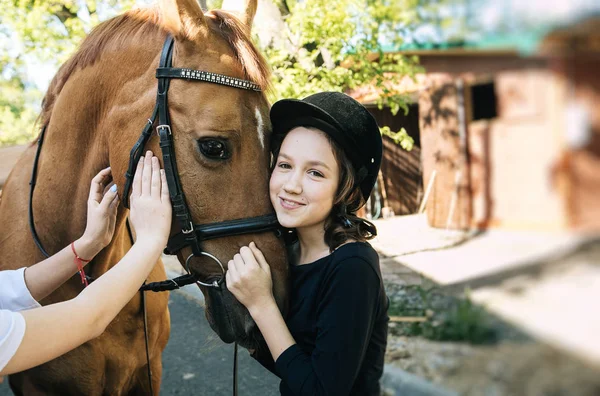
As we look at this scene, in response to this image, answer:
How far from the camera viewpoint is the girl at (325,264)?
1325 millimetres

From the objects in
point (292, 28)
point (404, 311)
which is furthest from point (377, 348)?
point (292, 28)

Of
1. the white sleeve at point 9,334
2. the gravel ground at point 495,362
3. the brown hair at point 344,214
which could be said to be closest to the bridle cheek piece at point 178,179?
the brown hair at point 344,214

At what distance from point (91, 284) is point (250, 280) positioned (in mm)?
480

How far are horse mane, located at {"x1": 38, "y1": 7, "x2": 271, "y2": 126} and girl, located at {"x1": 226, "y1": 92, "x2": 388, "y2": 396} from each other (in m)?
0.27

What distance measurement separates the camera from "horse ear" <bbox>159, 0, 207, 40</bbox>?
1.69 metres

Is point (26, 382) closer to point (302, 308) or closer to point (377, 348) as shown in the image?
point (302, 308)

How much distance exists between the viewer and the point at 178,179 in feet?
5.30

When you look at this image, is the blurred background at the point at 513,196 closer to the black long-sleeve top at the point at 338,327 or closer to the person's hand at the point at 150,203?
the black long-sleeve top at the point at 338,327

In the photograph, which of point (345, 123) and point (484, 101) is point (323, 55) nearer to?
point (345, 123)

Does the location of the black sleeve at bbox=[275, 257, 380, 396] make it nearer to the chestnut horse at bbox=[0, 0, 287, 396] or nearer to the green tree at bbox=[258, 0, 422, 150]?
the chestnut horse at bbox=[0, 0, 287, 396]

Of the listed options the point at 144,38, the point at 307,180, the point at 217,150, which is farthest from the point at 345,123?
the point at 144,38

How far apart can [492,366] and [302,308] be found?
1.05 metres

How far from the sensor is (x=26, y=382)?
2.15m

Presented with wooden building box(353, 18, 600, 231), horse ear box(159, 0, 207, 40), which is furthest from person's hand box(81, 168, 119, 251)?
wooden building box(353, 18, 600, 231)
